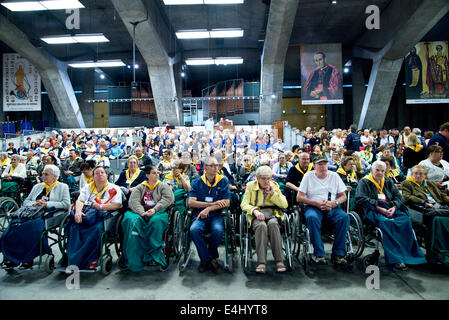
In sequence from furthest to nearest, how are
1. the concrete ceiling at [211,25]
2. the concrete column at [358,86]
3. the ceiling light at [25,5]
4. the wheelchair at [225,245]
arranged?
1. the concrete column at [358,86]
2. the concrete ceiling at [211,25]
3. the ceiling light at [25,5]
4. the wheelchair at [225,245]

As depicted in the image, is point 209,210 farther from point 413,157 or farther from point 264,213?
point 413,157

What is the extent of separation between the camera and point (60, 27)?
1290cm

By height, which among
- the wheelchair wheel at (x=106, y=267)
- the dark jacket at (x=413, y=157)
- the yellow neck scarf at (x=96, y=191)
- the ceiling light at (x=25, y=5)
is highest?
the ceiling light at (x=25, y=5)

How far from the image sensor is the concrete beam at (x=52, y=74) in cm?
1190

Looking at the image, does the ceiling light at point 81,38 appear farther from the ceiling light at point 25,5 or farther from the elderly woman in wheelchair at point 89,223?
the elderly woman in wheelchair at point 89,223

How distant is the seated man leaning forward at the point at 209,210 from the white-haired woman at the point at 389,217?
5.03 feet

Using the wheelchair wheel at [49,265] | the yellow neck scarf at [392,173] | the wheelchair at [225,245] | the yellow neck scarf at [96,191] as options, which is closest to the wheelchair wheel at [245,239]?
the wheelchair at [225,245]

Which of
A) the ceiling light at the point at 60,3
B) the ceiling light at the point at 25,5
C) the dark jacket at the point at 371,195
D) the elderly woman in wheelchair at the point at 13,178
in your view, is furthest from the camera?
the ceiling light at the point at 25,5

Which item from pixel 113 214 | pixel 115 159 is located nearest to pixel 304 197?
pixel 113 214

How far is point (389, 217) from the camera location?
303cm

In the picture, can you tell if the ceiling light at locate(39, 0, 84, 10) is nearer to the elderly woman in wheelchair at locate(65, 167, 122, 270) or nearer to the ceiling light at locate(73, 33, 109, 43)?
the ceiling light at locate(73, 33, 109, 43)

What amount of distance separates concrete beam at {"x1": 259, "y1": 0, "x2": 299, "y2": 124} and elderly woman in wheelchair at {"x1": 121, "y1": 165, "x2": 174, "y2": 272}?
26.5 feet

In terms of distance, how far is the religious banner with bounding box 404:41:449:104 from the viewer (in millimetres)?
11125

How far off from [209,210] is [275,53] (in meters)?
10.7
